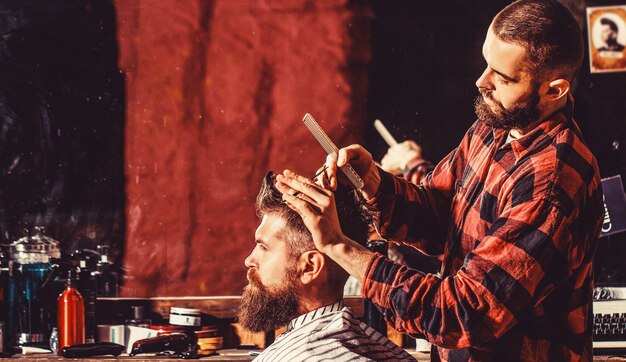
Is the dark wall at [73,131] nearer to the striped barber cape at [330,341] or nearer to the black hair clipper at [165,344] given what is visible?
the black hair clipper at [165,344]

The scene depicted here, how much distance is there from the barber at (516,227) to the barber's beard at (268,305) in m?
0.36

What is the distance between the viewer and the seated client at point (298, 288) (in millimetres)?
2102

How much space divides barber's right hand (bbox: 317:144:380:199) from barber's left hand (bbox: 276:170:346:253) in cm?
12

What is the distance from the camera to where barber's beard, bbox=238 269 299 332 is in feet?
7.32

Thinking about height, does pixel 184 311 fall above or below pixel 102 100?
below

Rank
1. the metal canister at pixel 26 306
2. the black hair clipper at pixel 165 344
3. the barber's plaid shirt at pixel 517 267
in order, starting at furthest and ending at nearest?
the metal canister at pixel 26 306 → the black hair clipper at pixel 165 344 → the barber's plaid shirt at pixel 517 267

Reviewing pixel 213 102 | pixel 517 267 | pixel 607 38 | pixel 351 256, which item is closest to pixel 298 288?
pixel 351 256

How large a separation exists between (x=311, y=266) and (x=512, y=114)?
0.69 metres

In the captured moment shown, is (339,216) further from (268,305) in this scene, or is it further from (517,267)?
(517,267)

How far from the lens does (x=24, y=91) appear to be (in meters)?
3.39

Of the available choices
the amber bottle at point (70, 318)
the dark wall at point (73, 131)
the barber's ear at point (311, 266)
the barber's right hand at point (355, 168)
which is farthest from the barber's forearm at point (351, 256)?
the dark wall at point (73, 131)

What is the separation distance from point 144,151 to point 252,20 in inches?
28.3

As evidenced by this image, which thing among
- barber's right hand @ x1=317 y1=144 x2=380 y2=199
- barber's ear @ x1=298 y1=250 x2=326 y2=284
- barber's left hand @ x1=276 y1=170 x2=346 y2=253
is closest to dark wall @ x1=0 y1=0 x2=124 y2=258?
barber's ear @ x1=298 y1=250 x2=326 y2=284

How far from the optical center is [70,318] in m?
2.98
